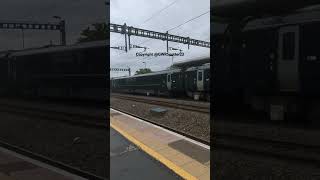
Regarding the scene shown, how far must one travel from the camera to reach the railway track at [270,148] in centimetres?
349

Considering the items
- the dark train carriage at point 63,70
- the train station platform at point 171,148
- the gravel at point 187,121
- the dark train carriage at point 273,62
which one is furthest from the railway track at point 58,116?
the dark train carriage at point 273,62

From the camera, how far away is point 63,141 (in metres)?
6.66

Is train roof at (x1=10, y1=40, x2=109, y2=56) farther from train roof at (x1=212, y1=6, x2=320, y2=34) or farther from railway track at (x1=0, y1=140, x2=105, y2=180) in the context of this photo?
train roof at (x1=212, y1=6, x2=320, y2=34)

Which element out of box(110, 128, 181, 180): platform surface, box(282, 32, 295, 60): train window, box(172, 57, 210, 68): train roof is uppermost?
box(282, 32, 295, 60): train window

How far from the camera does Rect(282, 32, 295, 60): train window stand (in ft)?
10.7

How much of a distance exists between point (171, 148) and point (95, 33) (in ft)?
5.36

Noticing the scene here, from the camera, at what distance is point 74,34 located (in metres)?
5.61

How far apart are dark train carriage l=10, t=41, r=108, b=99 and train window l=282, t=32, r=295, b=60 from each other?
2.12 m

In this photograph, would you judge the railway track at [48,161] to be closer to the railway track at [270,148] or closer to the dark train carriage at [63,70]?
the dark train carriage at [63,70]

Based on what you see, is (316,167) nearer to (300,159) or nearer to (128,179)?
(300,159)

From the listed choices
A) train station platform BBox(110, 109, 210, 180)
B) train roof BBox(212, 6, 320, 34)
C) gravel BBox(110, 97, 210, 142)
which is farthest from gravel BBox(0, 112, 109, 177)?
train roof BBox(212, 6, 320, 34)

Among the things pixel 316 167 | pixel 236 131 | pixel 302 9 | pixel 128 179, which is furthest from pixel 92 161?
pixel 302 9

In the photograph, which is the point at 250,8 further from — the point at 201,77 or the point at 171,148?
the point at 171,148

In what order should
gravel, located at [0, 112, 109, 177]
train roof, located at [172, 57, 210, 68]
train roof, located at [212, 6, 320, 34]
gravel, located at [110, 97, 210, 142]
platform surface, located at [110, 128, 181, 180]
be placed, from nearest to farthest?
train roof, located at [212, 6, 320, 34] → train roof, located at [172, 57, 210, 68] → platform surface, located at [110, 128, 181, 180] → gravel, located at [110, 97, 210, 142] → gravel, located at [0, 112, 109, 177]
